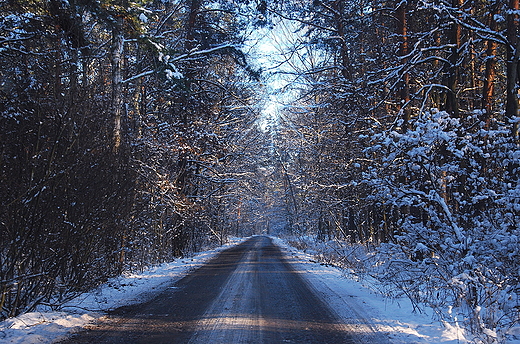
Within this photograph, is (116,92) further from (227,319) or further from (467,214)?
(467,214)

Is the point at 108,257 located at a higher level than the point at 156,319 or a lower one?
higher

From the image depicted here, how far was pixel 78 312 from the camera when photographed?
19.2ft

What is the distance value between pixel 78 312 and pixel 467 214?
7020 mm

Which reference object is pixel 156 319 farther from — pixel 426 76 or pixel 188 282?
pixel 426 76

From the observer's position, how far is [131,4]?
792 cm

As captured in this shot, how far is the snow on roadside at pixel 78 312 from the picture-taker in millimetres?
4566

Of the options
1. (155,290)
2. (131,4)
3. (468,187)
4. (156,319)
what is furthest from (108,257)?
(468,187)

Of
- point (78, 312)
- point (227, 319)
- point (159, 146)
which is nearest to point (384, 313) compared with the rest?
point (227, 319)

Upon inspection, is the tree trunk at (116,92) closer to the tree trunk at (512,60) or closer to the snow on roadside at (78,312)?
the snow on roadside at (78,312)

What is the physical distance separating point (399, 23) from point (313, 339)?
10.6m

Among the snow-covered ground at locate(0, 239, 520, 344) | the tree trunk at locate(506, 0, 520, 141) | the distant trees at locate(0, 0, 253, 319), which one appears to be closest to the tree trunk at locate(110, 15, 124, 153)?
the distant trees at locate(0, 0, 253, 319)

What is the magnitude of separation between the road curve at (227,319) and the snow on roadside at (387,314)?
357 mm

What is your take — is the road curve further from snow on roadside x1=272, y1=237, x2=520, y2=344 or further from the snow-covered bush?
the snow-covered bush

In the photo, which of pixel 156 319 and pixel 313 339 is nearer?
pixel 313 339
